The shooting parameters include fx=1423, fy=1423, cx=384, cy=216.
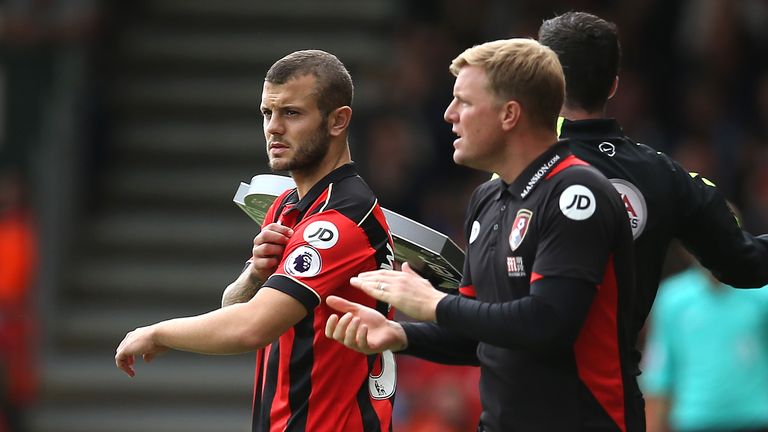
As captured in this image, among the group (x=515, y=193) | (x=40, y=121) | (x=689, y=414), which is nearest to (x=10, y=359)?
(x=40, y=121)

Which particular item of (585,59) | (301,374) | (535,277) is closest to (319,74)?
(585,59)

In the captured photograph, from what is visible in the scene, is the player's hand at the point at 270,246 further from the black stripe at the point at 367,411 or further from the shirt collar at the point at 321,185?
the black stripe at the point at 367,411

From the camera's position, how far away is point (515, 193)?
3.94 m

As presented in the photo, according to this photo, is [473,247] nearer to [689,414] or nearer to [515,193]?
[515,193]

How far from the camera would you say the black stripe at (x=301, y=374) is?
441 cm

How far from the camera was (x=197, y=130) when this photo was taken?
12344mm

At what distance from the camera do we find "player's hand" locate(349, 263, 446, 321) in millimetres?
3809

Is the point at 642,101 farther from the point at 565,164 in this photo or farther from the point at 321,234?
the point at 565,164

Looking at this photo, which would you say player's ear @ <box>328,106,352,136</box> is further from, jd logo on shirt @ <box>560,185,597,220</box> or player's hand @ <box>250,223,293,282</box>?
jd logo on shirt @ <box>560,185,597,220</box>

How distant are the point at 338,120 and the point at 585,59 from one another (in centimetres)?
81

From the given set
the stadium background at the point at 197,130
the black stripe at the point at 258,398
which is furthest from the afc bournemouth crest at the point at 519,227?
the stadium background at the point at 197,130

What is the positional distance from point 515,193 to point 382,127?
7406mm

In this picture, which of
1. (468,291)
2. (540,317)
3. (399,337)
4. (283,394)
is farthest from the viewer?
(283,394)

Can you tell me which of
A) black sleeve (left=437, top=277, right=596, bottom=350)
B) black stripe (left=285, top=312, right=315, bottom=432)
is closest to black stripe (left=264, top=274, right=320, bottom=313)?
black stripe (left=285, top=312, right=315, bottom=432)
